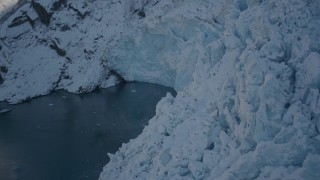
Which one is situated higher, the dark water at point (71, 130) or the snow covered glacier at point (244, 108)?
the snow covered glacier at point (244, 108)

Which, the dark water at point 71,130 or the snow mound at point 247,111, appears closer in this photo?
the snow mound at point 247,111

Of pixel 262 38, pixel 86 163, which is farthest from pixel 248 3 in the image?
pixel 86 163

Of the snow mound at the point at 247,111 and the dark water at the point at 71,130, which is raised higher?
the snow mound at the point at 247,111

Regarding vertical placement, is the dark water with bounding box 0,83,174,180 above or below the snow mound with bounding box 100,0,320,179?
below

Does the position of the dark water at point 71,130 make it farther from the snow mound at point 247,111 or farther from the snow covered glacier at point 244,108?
the snow mound at point 247,111

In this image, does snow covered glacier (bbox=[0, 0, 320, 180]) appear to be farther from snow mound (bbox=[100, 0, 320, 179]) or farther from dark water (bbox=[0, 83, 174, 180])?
dark water (bbox=[0, 83, 174, 180])

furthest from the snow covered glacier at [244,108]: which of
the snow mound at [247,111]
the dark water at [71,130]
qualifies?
the dark water at [71,130]

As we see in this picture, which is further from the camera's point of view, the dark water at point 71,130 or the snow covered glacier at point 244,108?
the dark water at point 71,130

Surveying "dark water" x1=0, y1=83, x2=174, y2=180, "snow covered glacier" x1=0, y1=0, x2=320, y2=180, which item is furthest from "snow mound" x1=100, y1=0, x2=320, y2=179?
"dark water" x1=0, y1=83, x2=174, y2=180
